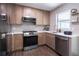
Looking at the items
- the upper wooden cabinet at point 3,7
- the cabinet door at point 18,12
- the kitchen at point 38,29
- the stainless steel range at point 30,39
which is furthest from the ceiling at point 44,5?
the stainless steel range at point 30,39

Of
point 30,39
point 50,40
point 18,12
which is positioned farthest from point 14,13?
point 50,40

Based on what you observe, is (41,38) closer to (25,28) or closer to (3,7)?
(25,28)

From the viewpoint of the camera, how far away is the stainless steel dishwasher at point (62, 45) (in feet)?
6.16

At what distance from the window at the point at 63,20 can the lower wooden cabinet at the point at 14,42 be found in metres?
0.76

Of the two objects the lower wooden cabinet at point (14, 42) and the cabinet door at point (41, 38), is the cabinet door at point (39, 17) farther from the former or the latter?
the lower wooden cabinet at point (14, 42)

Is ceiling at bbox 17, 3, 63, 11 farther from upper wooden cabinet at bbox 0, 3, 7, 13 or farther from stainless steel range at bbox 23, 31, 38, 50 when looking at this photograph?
stainless steel range at bbox 23, 31, 38, 50

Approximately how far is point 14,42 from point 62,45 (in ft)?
3.00

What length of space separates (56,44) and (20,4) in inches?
40.7

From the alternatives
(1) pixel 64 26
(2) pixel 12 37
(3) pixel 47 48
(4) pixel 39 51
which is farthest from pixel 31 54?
(1) pixel 64 26

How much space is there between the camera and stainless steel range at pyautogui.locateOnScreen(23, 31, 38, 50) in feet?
6.35

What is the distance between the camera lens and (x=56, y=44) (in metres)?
2.07

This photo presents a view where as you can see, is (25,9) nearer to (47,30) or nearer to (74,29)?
(47,30)

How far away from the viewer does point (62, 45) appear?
2.00 metres

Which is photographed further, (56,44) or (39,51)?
(56,44)
